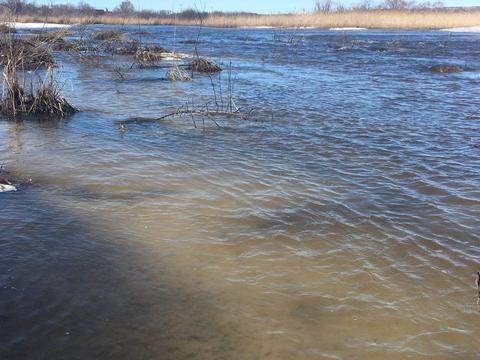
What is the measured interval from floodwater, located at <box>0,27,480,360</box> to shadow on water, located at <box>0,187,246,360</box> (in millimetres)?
13

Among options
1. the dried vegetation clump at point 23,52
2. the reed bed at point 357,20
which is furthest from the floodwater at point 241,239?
the reed bed at point 357,20

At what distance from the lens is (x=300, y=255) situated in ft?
13.8

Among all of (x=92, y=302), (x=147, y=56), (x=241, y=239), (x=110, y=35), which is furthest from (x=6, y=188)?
(x=110, y=35)

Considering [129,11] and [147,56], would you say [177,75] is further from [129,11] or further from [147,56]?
[129,11]

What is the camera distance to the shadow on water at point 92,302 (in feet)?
9.65

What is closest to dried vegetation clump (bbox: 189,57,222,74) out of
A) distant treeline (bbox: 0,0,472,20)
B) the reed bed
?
distant treeline (bbox: 0,0,472,20)

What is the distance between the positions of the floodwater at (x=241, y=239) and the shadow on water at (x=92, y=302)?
0.04ft

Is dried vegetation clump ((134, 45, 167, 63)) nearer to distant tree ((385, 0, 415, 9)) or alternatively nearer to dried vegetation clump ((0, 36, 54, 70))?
dried vegetation clump ((0, 36, 54, 70))

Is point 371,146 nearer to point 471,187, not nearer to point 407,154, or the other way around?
point 407,154

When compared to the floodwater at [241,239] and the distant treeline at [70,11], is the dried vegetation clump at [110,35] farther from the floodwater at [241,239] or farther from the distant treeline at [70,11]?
the floodwater at [241,239]

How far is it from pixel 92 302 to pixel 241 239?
1560 mm

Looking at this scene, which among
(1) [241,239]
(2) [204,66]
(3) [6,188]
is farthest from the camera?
(2) [204,66]

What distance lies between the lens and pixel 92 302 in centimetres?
338

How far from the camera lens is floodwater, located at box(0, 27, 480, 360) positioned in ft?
10.2
